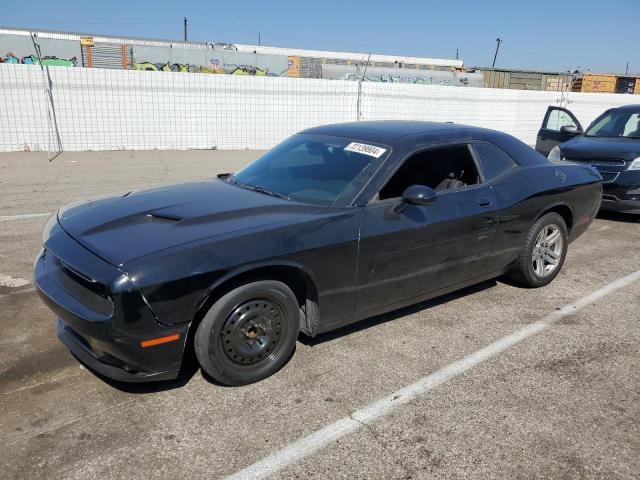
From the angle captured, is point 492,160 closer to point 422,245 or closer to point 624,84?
point 422,245

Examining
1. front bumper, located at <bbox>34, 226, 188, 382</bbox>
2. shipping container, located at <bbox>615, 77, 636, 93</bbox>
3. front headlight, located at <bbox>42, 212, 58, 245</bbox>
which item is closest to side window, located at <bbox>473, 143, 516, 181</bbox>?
front bumper, located at <bbox>34, 226, 188, 382</bbox>

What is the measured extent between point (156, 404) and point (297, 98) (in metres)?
14.3

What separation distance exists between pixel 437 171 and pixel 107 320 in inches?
108

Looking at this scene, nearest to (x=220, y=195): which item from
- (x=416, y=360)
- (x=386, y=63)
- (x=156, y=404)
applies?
(x=156, y=404)

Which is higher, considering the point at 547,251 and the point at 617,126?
the point at 617,126

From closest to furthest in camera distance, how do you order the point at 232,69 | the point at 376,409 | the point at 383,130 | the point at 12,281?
the point at 376,409 → the point at 383,130 → the point at 12,281 → the point at 232,69

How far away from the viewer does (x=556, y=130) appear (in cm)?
944

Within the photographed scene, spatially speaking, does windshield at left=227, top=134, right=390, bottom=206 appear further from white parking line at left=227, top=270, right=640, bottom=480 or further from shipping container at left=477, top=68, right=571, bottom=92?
shipping container at left=477, top=68, right=571, bottom=92

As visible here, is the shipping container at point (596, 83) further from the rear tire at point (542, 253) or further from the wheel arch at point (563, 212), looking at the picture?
the rear tire at point (542, 253)

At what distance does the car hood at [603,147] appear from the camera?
7.49 meters

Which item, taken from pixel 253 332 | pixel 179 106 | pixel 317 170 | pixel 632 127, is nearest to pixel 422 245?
pixel 317 170

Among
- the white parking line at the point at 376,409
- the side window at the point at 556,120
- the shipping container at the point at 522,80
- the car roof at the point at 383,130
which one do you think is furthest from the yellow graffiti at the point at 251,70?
the white parking line at the point at 376,409

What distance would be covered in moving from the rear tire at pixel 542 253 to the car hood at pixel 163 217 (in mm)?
2310

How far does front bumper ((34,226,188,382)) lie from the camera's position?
2.67 m
